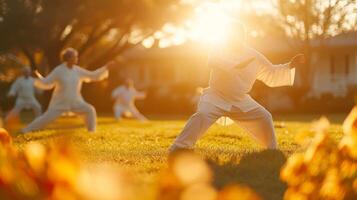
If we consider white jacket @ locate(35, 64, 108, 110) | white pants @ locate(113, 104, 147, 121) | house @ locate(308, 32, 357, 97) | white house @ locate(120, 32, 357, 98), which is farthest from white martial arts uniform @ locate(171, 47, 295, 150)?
house @ locate(308, 32, 357, 97)

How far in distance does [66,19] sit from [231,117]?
29989mm

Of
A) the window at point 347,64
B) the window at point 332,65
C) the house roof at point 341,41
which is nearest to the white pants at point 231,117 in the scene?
the house roof at point 341,41

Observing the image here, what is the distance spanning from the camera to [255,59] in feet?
33.0

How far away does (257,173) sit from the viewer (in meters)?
7.75

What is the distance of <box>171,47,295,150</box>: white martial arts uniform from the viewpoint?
9672mm

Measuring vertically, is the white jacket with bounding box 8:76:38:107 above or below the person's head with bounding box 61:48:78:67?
below

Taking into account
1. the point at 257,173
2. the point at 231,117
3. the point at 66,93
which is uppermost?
the point at 231,117

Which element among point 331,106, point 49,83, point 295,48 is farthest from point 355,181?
point 295,48

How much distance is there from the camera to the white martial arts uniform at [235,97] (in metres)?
9.67

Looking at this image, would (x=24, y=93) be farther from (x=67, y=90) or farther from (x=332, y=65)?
(x=332, y=65)

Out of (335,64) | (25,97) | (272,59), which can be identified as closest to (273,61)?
(272,59)

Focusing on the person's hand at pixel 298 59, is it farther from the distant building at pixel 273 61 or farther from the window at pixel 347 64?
the window at pixel 347 64

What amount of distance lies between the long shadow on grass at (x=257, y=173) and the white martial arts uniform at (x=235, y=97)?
0.72 metres

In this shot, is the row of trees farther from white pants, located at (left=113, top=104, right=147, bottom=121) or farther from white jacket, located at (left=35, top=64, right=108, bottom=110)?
white jacket, located at (left=35, top=64, right=108, bottom=110)
